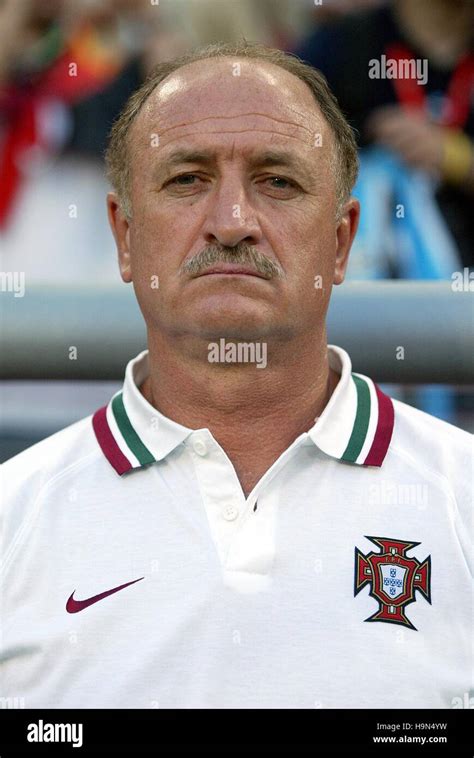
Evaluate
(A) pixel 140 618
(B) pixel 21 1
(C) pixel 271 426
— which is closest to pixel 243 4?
(B) pixel 21 1

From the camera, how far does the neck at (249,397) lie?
5.02ft

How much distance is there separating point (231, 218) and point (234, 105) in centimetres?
18

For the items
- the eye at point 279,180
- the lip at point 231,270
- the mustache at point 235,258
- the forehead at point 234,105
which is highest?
the forehead at point 234,105

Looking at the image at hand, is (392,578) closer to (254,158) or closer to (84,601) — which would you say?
(84,601)

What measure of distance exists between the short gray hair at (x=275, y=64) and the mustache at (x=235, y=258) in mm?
190

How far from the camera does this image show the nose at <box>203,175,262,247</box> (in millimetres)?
1429

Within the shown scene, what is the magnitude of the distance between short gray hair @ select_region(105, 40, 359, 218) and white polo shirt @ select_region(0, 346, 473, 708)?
14.2 inches

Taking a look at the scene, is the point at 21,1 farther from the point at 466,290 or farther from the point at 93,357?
the point at 466,290

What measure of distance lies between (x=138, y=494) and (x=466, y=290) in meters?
0.65

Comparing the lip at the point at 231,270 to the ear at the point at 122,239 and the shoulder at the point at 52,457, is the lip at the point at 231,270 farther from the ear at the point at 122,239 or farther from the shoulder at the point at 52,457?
the shoulder at the point at 52,457

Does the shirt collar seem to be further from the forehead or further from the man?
the forehead

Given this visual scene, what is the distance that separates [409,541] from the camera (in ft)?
4.83

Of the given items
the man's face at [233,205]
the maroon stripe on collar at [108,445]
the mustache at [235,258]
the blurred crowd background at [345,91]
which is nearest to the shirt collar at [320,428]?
the maroon stripe on collar at [108,445]
